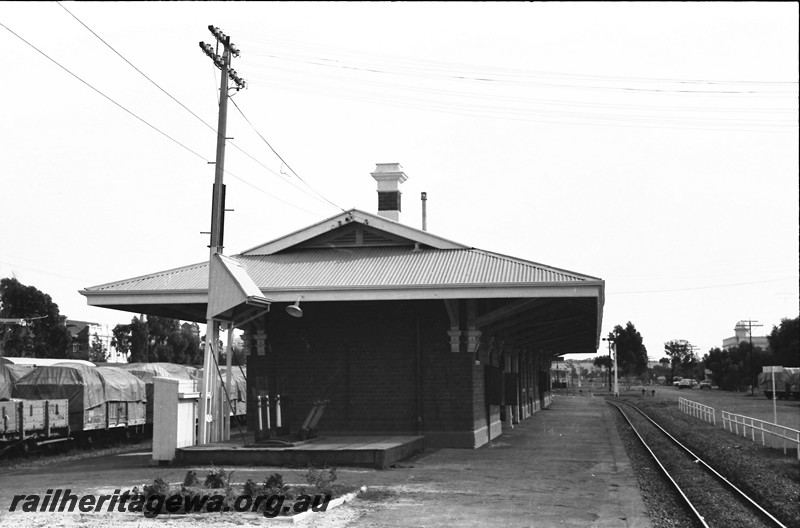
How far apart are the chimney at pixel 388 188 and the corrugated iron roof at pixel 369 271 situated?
5.60 ft

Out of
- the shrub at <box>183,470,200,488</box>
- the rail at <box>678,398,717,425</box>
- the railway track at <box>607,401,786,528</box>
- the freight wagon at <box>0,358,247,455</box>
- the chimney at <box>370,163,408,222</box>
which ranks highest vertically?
the chimney at <box>370,163,408,222</box>

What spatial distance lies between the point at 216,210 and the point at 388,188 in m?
7.06

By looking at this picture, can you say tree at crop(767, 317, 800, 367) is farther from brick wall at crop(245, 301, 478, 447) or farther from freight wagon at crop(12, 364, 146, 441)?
freight wagon at crop(12, 364, 146, 441)

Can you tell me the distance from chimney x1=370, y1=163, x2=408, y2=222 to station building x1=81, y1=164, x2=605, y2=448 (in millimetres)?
1791

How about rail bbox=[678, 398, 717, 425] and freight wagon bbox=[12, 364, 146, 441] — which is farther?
rail bbox=[678, 398, 717, 425]

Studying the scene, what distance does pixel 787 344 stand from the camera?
8869 cm

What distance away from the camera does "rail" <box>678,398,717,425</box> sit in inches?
1433

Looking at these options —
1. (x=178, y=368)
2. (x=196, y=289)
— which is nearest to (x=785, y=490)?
(x=196, y=289)

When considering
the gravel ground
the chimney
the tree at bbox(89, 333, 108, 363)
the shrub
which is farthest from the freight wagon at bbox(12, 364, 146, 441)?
the tree at bbox(89, 333, 108, 363)

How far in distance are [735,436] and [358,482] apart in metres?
19.0

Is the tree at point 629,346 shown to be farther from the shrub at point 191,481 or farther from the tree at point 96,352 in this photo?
the shrub at point 191,481

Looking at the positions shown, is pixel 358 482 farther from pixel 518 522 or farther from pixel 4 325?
pixel 4 325

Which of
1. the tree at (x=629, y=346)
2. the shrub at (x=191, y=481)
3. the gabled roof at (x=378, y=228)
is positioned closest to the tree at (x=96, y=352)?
the gabled roof at (x=378, y=228)

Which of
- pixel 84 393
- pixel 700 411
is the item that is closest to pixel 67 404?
pixel 84 393
